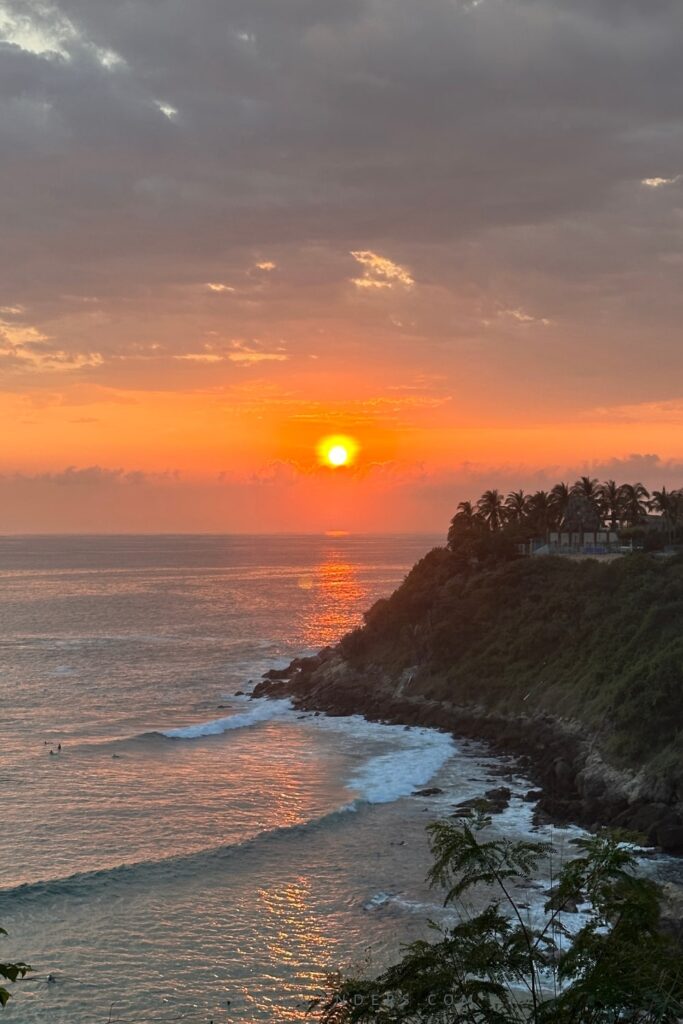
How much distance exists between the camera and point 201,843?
42.3 meters

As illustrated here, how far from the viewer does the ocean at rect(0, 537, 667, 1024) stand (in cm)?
2997

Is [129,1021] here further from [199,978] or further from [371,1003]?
[371,1003]

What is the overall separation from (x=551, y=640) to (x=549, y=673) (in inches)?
201

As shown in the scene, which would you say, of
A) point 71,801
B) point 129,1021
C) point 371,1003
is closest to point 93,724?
point 71,801

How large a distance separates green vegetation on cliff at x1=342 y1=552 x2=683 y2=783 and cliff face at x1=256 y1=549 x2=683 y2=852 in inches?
4.4

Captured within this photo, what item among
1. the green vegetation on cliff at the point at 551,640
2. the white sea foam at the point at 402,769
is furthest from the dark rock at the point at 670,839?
the white sea foam at the point at 402,769

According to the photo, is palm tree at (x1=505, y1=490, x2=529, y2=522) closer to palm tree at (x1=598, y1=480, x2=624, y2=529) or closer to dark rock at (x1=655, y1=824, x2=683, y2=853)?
palm tree at (x1=598, y1=480, x2=624, y2=529)

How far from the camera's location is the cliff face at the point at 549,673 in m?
47.1

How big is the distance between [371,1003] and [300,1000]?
1604 centimetres

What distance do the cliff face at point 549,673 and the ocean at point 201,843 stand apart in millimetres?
3844

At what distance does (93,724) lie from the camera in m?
68.0

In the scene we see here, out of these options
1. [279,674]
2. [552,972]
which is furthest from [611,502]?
[552,972]

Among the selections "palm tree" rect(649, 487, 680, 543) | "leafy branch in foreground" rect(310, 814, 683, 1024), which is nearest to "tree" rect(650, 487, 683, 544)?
"palm tree" rect(649, 487, 680, 543)

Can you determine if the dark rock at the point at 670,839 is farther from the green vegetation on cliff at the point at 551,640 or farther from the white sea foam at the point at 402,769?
the white sea foam at the point at 402,769
